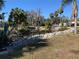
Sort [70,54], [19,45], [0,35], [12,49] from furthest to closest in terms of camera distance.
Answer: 1. [0,35]
2. [19,45]
3. [12,49]
4. [70,54]

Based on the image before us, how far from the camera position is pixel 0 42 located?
19.1 m

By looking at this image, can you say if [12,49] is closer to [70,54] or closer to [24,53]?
[24,53]

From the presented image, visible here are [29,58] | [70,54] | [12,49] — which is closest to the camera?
[29,58]

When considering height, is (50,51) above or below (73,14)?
below

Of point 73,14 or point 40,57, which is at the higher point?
point 73,14

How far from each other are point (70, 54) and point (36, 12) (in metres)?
58.5

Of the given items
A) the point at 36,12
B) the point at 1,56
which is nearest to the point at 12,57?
the point at 1,56

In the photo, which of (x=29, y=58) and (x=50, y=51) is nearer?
(x=29, y=58)

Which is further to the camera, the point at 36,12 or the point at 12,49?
the point at 36,12

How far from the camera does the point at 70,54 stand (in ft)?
48.6

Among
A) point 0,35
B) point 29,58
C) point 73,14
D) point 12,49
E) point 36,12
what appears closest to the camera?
point 29,58

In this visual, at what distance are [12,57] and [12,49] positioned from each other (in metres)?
2.26

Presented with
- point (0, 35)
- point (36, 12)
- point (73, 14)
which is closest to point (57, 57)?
point (0, 35)

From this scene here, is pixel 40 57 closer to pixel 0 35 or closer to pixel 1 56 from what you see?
pixel 1 56
